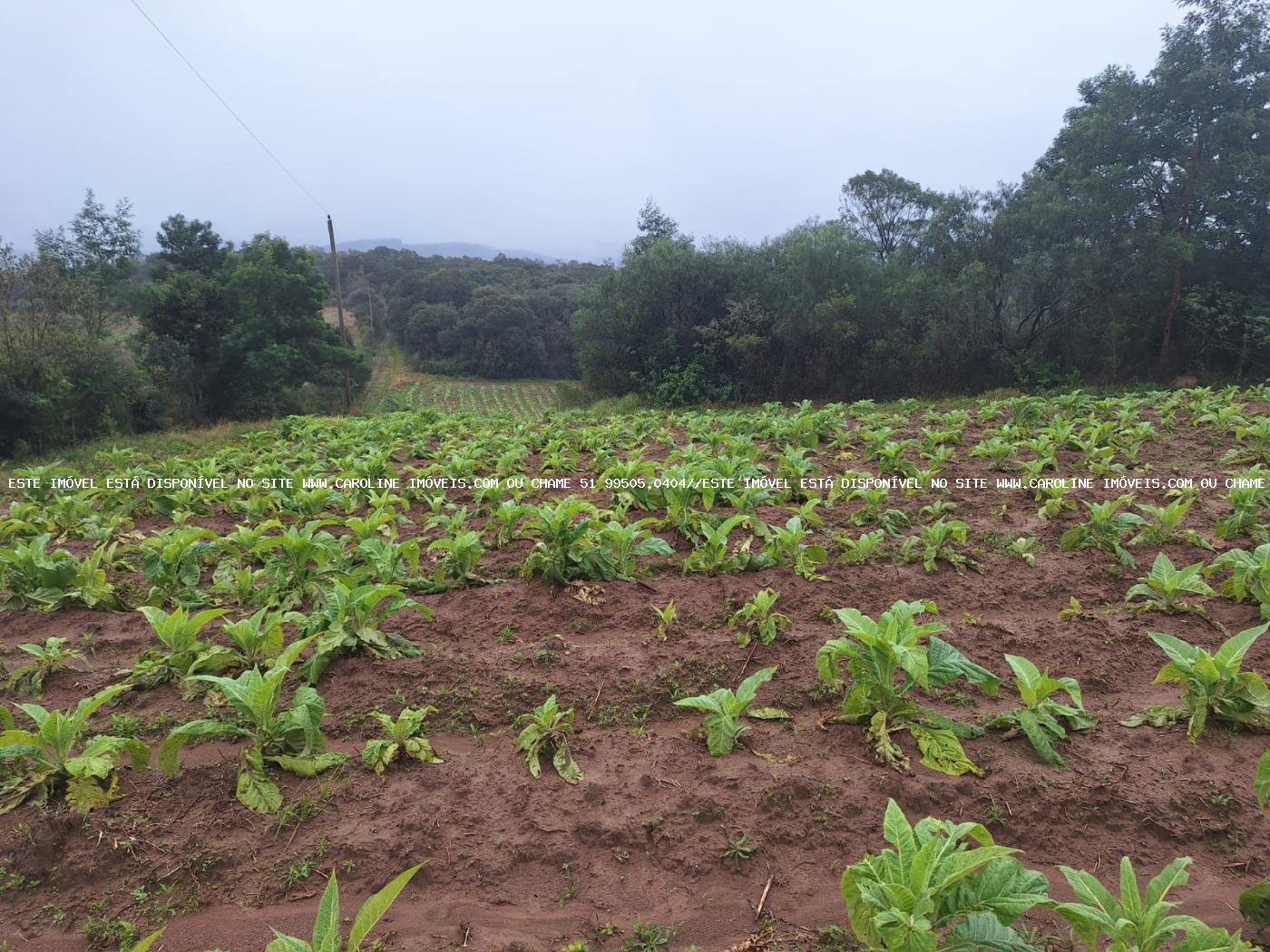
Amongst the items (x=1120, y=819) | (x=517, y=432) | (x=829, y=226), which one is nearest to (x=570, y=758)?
(x=1120, y=819)

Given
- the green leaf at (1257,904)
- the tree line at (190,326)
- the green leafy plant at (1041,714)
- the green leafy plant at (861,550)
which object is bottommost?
the green leaf at (1257,904)

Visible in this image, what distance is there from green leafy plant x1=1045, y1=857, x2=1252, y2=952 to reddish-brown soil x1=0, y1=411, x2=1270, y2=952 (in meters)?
0.33

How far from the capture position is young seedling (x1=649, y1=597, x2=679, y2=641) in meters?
4.30

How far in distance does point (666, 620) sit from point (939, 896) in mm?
2475

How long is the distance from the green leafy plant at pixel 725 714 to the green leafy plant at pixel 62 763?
2.43 metres

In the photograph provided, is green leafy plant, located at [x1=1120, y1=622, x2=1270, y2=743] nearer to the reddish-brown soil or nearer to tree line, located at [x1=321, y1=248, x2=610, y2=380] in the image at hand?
the reddish-brown soil

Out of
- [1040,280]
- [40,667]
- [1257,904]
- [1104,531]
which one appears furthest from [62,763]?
[1040,280]

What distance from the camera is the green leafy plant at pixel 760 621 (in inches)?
163

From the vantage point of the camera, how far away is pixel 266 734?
10.3 ft

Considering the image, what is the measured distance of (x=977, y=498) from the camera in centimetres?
724

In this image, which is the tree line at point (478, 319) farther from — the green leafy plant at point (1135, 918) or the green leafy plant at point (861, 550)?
the green leafy plant at point (1135, 918)

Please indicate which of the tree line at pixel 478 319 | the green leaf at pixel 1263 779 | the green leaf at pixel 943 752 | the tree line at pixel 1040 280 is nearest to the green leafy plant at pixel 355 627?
the green leaf at pixel 943 752

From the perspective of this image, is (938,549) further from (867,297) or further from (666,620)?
(867,297)

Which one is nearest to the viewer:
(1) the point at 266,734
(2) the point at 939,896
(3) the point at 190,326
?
(2) the point at 939,896
